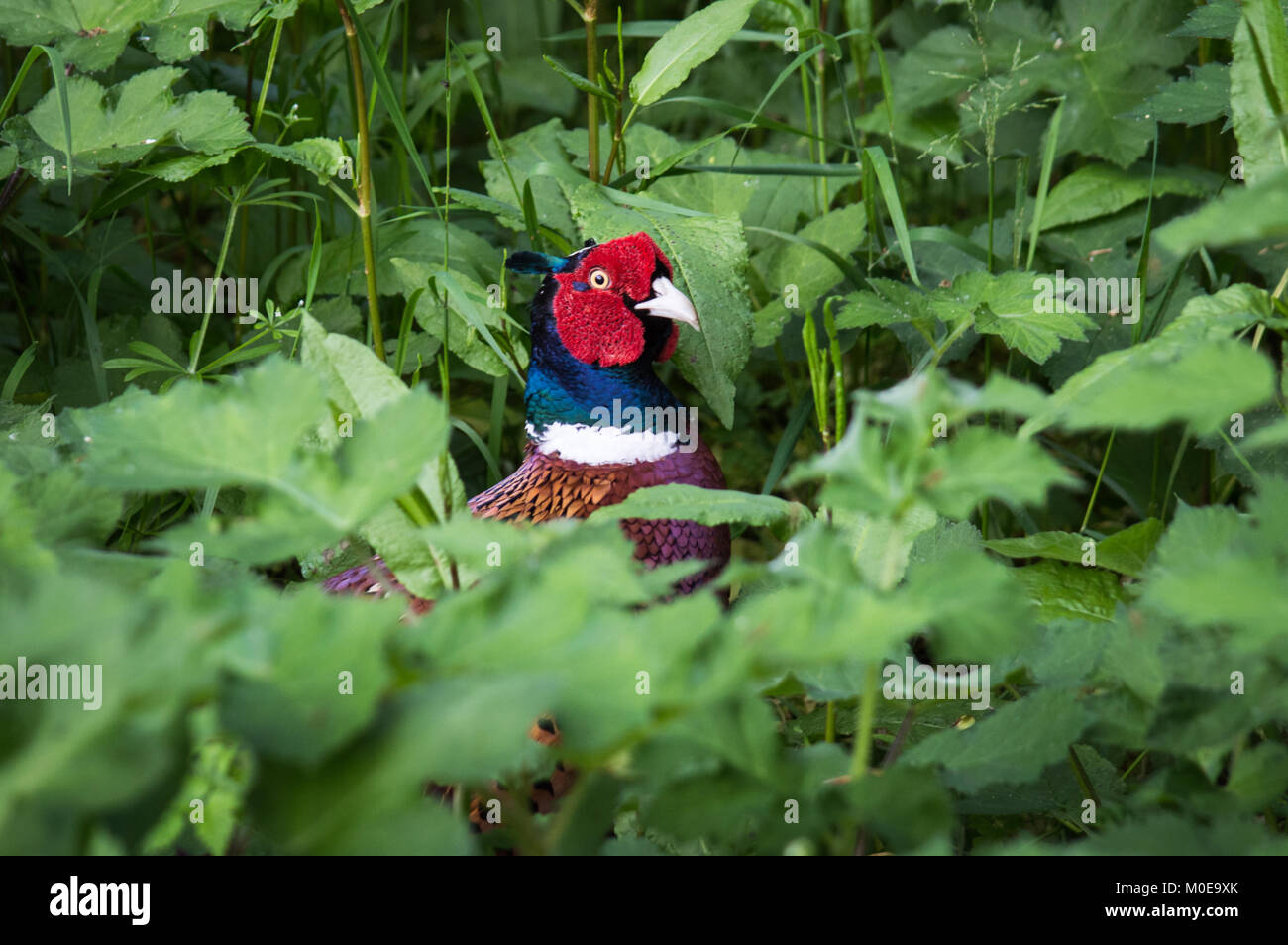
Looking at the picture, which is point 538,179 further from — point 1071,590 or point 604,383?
point 1071,590

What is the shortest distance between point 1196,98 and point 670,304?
47.4 inches

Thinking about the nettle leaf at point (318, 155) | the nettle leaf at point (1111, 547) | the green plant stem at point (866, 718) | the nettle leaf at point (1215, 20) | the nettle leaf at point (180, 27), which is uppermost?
the nettle leaf at point (1215, 20)

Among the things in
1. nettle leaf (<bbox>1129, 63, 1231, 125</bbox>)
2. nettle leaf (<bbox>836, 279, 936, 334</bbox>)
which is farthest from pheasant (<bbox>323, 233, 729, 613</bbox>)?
nettle leaf (<bbox>1129, 63, 1231, 125</bbox>)

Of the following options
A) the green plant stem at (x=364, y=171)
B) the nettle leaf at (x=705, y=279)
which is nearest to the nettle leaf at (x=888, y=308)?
the nettle leaf at (x=705, y=279)

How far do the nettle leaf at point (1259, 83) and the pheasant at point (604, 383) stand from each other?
3.27ft

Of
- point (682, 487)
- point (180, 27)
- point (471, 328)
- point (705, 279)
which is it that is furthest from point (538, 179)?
point (682, 487)

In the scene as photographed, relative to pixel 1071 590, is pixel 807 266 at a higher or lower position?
higher

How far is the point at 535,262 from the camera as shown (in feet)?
7.73

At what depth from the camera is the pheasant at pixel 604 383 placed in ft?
7.23

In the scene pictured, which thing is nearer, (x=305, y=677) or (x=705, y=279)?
(x=305, y=677)

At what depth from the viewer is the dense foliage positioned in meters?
0.77

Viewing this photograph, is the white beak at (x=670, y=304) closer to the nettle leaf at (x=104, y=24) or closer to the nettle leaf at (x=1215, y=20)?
the nettle leaf at (x=104, y=24)

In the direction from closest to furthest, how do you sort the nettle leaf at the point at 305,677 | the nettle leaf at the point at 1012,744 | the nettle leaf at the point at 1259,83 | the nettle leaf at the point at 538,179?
the nettle leaf at the point at 305,677, the nettle leaf at the point at 1012,744, the nettle leaf at the point at 1259,83, the nettle leaf at the point at 538,179
